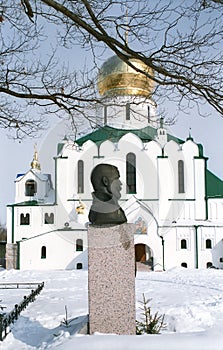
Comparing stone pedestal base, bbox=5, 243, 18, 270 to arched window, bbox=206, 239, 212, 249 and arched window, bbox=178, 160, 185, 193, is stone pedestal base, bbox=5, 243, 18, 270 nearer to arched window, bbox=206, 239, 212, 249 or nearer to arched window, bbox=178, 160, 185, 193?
arched window, bbox=178, 160, 185, 193

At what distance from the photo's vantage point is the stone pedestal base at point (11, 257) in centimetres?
2589

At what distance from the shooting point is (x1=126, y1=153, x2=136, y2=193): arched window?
26.7 m

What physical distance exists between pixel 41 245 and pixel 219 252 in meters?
10.5

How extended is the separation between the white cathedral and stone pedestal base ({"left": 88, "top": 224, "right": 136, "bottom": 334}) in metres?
19.2

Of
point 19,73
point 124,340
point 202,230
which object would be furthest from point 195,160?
point 124,340

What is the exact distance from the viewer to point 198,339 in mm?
4309

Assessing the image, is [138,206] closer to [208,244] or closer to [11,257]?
[208,244]

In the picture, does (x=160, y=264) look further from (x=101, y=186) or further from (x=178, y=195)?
(x=101, y=186)

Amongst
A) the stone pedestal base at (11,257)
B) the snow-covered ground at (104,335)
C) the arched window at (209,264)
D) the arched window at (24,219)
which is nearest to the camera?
the snow-covered ground at (104,335)

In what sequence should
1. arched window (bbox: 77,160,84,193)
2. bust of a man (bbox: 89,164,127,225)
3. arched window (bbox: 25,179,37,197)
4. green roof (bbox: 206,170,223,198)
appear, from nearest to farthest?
1. bust of a man (bbox: 89,164,127,225)
2. arched window (bbox: 77,160,84,193)
3. green roof (bbox: 206,170,223,198)
4. arched window (bbox: 25,179,37,197)

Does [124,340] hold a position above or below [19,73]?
below

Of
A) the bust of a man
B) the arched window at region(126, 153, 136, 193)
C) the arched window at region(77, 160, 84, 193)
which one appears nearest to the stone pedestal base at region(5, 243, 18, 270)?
the arched window at region(77, 160, 84, 193)

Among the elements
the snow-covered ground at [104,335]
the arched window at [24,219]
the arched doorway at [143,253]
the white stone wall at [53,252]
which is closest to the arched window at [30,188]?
the arched window at [24,219]

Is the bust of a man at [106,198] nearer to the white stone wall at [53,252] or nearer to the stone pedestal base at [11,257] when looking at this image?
the white stone wall at [53,252]
